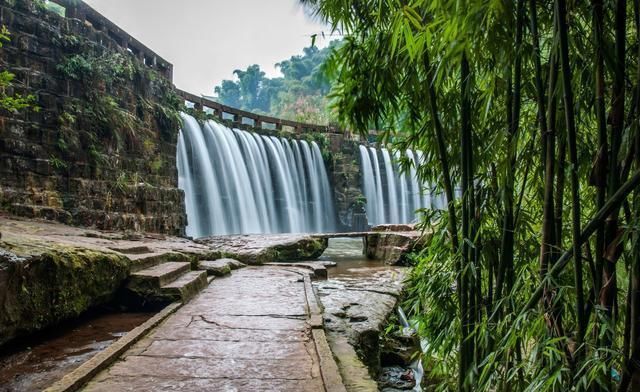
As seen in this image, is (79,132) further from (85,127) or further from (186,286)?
(186,286)

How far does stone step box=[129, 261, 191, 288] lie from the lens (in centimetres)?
372

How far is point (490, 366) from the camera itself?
138 centimetres

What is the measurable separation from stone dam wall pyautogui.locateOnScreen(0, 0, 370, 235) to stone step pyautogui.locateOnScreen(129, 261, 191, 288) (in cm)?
264

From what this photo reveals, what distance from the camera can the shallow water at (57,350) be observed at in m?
2.36

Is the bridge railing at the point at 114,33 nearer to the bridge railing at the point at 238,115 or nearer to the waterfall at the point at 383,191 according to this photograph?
the bridge railing at the point at 238,115

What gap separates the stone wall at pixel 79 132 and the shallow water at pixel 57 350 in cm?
349

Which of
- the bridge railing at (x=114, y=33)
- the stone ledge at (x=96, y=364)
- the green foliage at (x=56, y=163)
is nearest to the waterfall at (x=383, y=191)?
the bridge railing at (x=114, y=33)

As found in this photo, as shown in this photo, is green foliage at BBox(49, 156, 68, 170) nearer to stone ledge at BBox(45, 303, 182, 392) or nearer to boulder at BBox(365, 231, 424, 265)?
stone ledge at BBox(45, 303, 182, 392)

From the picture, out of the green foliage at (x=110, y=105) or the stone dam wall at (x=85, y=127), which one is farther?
the green foliage at (x=110, y=105)

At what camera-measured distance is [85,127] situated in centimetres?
724

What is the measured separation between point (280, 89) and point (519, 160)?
147 feet

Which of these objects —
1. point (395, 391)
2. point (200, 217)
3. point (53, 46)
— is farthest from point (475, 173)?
point (200, 217)

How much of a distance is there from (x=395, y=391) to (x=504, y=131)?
8.19ft

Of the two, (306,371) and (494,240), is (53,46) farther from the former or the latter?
(494,240)
